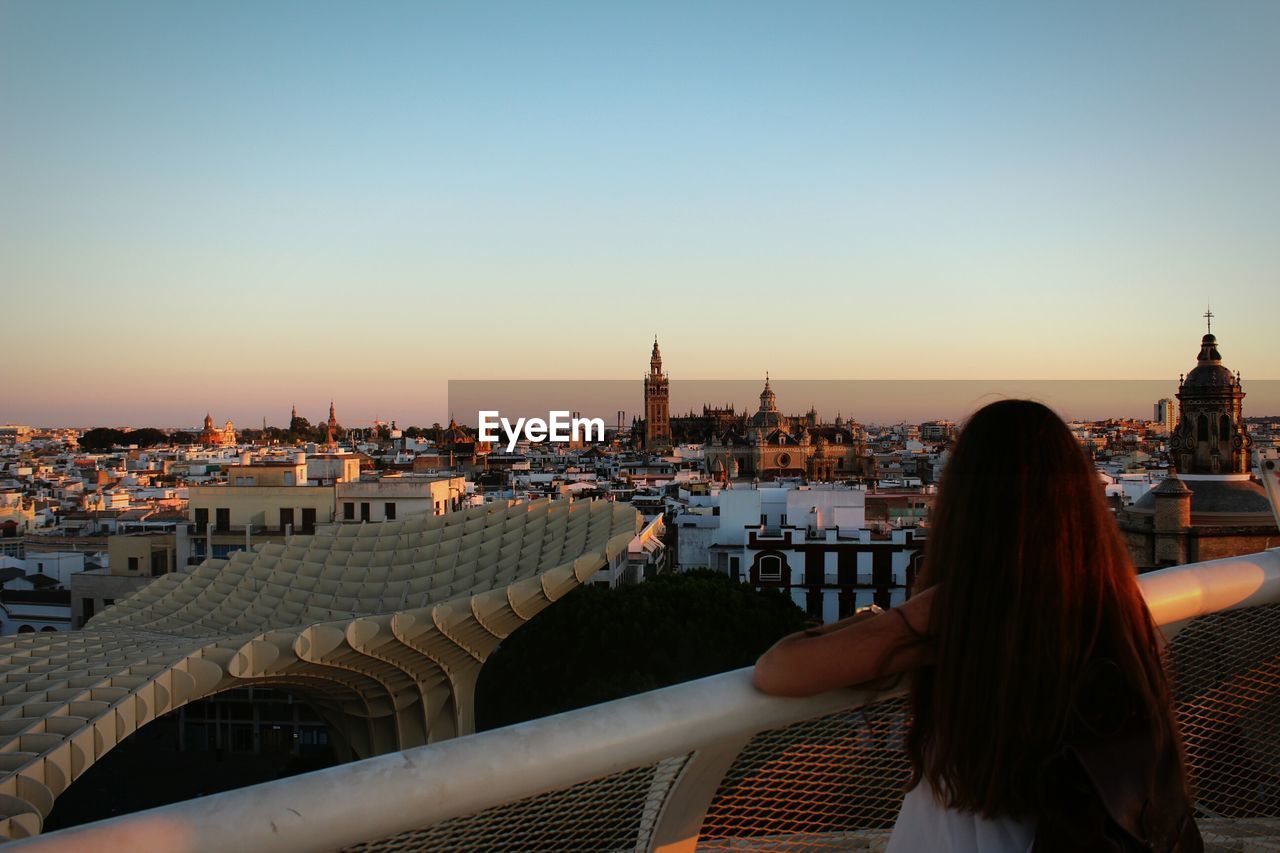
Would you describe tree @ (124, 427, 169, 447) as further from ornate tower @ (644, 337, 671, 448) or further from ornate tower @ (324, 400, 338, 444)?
ornate tower @ (644, 337, 671, 448)

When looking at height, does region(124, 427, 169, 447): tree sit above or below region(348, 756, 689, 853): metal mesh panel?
below

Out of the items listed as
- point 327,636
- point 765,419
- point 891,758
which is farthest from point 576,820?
point 765,419

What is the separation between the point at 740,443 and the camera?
Result: 67.8m

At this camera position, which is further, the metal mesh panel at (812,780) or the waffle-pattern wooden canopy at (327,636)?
the waffle-pattern wooden canopy at (327,636)

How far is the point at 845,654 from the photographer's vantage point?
1188 millimetres

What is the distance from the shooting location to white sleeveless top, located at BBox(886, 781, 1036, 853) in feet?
3.92

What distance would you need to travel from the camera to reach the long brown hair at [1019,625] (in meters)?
1.16

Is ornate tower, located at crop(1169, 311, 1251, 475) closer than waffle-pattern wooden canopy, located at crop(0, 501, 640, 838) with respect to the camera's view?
No

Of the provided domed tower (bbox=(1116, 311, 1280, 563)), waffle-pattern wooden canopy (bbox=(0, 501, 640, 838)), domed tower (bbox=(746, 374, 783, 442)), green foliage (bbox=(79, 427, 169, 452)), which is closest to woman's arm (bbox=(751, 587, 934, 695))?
waffle-pattern wooden canopy (bbox=(0, 501, 640, 838))

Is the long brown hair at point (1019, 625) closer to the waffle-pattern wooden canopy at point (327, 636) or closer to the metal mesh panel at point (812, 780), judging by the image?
the metal mesh panel at point (812, 780)

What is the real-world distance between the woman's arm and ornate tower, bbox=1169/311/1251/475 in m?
23.5

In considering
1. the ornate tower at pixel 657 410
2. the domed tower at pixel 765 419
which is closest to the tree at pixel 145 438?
the ornate tower at pixel 657 410

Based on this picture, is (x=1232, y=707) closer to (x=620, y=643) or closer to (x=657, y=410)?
(x=620, y=643)

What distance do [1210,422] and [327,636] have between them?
19.5 meters
